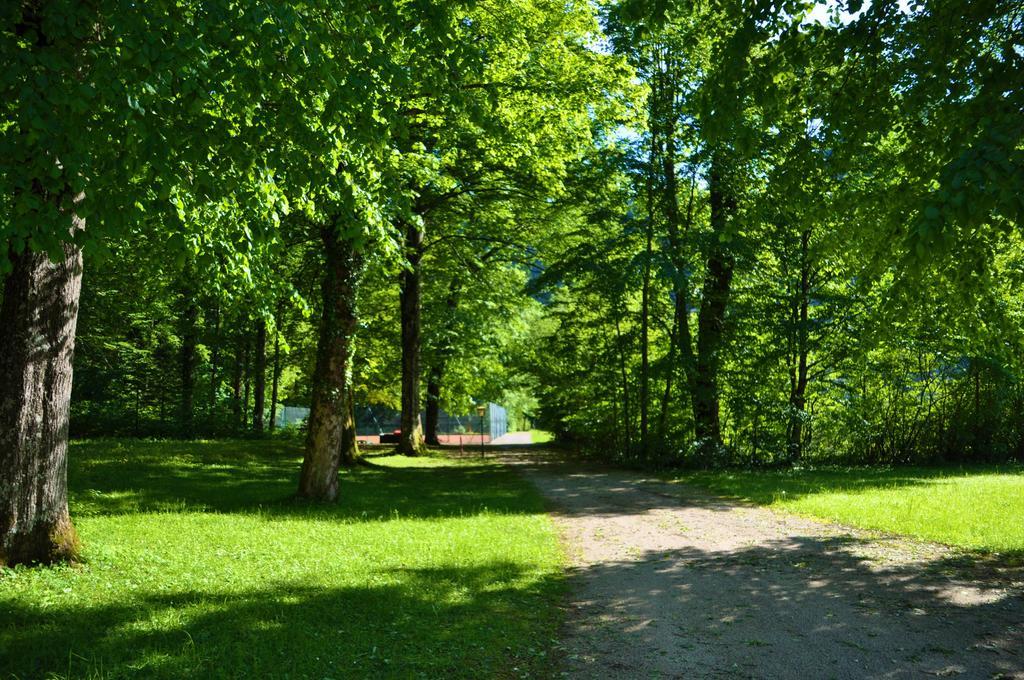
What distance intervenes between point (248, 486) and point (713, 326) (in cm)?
1300

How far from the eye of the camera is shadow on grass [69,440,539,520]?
11695 mm

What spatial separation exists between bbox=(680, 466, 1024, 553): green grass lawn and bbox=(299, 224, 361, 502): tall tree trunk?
Result: 7.69m

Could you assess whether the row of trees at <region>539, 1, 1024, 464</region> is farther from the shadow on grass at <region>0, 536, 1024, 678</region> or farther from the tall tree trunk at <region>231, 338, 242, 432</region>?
the tall tree trunk at <region>231, 338, 242, 432</region>

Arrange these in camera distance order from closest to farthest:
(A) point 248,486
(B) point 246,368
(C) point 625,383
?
1. (A) point 248,486
2. (C) point 625,383
3. (B) point 246,368

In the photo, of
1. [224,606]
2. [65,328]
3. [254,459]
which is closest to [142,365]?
[254,459]

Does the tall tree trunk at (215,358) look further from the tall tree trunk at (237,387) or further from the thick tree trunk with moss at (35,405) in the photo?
the thick tree trunk with moss at (35,405)

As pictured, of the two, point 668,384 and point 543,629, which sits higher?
point 668,384

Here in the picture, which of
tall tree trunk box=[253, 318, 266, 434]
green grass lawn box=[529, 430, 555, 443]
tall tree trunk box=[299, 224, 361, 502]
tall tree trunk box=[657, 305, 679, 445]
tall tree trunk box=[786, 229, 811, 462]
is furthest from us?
green grass lawn box=[529, 430, 555, 443]

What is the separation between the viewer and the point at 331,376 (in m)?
12.7

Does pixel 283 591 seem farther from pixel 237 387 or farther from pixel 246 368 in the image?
pixel 237 387

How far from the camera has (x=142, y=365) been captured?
28.1 m

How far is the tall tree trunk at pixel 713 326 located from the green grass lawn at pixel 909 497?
160cm

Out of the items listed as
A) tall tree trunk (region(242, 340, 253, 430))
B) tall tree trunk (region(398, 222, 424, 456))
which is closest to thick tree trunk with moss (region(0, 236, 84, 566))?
tall tree trunk (region(398, 222, 424, 456))

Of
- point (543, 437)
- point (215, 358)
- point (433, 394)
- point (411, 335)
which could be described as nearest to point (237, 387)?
→ point (215, 358)
